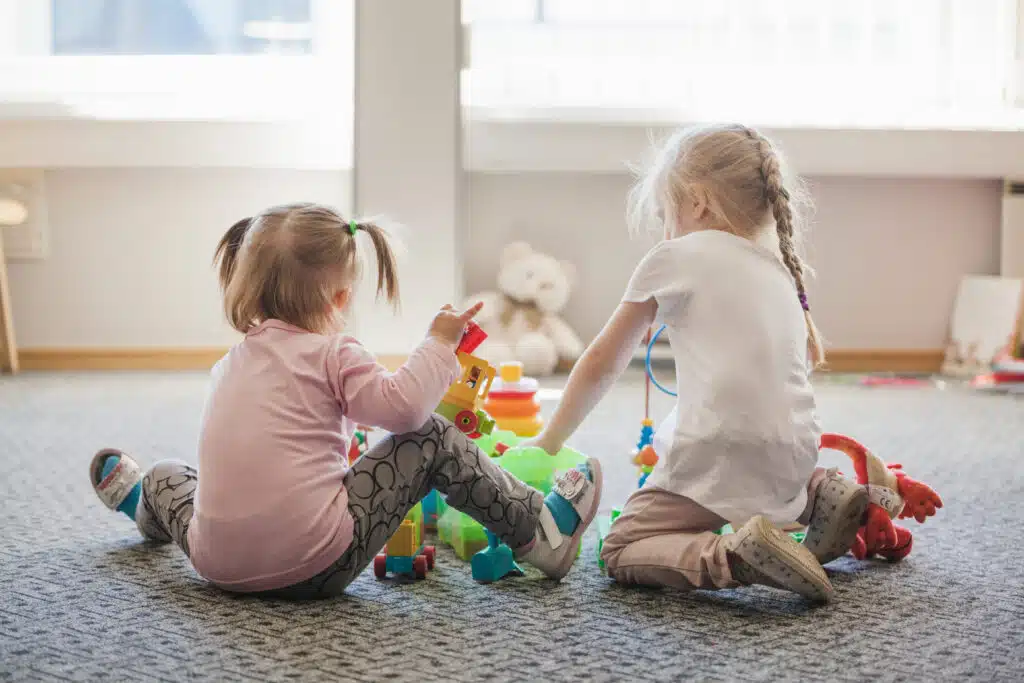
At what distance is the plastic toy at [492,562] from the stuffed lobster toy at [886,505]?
375 mm

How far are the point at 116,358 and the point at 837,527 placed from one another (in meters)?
2.14

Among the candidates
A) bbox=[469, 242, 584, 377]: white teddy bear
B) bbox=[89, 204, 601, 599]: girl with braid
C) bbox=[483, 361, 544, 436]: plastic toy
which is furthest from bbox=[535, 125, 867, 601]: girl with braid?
bbox=[469, 242, 584, 377]: white teddy bear

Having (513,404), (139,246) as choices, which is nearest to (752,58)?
(139,246)

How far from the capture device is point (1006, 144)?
275 cm

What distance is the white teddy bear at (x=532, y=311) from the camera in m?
2.72

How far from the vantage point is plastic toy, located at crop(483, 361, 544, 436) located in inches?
56.3

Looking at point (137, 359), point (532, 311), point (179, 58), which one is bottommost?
point (137, 359)

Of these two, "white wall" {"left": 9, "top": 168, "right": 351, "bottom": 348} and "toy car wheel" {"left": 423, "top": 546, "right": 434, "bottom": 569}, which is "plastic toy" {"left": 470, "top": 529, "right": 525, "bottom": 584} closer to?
"toy car wheel" {"left": 423, "top": 546, "right": 434, "bottom": 569}

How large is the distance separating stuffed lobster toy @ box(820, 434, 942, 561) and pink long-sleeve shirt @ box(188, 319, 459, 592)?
48cm

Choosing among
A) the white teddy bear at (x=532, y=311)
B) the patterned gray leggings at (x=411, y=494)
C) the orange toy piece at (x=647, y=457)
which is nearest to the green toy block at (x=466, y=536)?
the patterned gray leggings at (x=411, y=494)

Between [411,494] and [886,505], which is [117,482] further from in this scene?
[886,505]

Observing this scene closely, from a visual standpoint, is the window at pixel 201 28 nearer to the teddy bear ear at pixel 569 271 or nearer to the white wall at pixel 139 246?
the white wall at pixel 139 246

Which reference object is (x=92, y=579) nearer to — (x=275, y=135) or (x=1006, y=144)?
(x=275, y=135)

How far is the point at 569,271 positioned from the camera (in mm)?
2834
